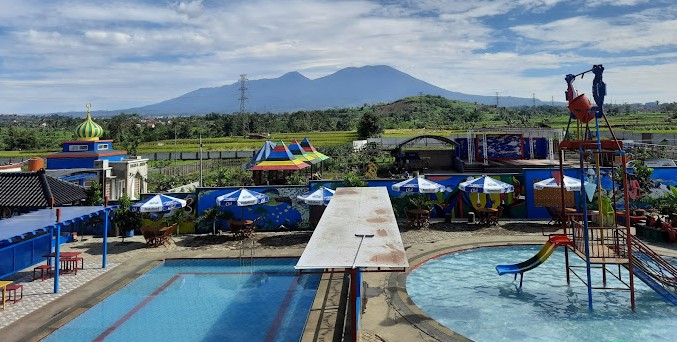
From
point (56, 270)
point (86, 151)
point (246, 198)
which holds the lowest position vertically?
point (56, 270)

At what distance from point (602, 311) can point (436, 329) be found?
5020 millimetres

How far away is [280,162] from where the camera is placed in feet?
94.5

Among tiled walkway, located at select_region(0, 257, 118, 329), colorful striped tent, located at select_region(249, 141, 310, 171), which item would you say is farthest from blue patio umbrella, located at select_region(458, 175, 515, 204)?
tiled walkway, located at select_region(0, 257, 118, 329)

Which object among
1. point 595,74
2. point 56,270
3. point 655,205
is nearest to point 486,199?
point 655,205

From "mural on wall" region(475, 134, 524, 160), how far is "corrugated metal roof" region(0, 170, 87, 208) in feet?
109

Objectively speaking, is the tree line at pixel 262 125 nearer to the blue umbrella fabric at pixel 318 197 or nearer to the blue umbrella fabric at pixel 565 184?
the blue umbrella fabric at pixel 318 197

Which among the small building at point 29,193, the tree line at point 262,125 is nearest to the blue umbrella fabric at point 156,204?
the small building at point 29,193

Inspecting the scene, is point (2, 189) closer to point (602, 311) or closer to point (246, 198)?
point (246, 198)

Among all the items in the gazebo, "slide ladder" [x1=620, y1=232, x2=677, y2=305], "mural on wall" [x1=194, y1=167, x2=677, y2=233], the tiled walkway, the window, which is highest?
the window

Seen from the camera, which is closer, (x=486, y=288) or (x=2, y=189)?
(x=486, y=288)

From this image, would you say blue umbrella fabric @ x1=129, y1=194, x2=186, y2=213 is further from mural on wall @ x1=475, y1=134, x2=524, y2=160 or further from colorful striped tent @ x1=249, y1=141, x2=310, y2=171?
mural on wall @ x1=475, y1=134, x2=524, y2=160

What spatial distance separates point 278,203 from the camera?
2083cm

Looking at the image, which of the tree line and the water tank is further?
the tree line

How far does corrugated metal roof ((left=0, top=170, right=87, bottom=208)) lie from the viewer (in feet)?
53.4
